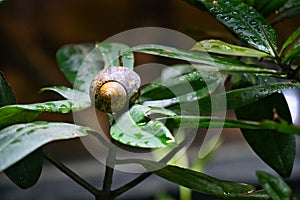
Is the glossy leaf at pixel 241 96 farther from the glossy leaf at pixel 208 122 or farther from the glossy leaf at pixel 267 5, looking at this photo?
the glossy leaf at pixel 267 5

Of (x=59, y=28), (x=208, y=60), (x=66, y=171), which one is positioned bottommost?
(x=59, y=28)

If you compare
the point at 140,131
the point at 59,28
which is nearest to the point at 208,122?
the point at 140,131

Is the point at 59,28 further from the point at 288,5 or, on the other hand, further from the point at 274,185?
the point at 274,185

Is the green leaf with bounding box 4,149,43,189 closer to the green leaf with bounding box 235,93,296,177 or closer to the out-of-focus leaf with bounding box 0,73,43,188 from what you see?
the out-of-focus leaf with bounding box 0,73,43,188

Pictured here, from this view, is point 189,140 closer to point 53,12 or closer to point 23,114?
point 23,114

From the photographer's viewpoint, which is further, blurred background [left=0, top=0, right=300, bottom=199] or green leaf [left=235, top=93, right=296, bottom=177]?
blurred background [left=0, top=0, right=300, bottom=199]

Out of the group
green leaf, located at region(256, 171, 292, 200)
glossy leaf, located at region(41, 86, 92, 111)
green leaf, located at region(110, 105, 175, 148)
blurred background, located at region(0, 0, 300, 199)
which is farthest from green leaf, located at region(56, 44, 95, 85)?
blurred background, located at region(0, 0, 300, 199)
